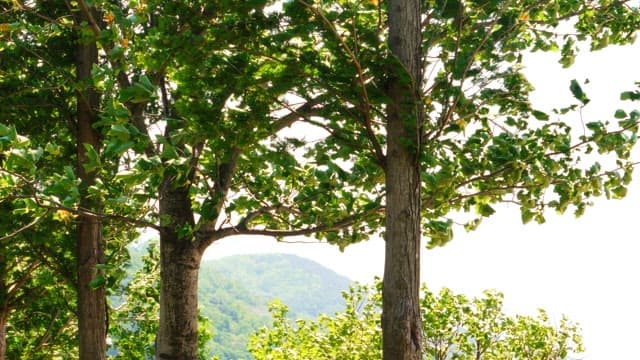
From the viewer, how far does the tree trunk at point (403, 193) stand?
4.15m

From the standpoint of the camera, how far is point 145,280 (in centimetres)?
1249

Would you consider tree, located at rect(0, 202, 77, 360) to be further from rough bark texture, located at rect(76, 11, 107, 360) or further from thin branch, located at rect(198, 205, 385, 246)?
thin branch, located at rect(198, 205, 385, 246)

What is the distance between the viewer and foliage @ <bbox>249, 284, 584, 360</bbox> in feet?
49.7

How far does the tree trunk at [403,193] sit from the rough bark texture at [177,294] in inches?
126

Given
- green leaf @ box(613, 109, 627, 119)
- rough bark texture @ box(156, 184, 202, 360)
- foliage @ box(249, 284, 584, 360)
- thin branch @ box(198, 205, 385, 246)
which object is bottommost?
foliage @ box(249, 284, 584, 360)

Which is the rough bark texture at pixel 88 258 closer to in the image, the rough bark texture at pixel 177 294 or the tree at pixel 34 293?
the tree at pixel 34 293

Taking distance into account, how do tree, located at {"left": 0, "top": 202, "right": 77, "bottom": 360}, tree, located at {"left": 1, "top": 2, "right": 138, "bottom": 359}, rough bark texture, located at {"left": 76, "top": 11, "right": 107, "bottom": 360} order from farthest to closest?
tree, located at {"left": 0, "top": 202, "right": 77, "bottom": 360} < rough bark texture, located at {"left": 76, "top": 11, "right": 107, "bottom": 360} < tree, located at {"left": 1, "top": 2, "right": 138, "bottom": 359}

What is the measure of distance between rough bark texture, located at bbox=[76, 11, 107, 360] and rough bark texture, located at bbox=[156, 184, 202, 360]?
51.1 inches

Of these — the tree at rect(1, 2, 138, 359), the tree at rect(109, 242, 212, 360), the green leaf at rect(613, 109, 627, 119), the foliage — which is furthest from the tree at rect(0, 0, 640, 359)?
the foliage

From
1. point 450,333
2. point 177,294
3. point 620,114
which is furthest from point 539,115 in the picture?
point 450,333

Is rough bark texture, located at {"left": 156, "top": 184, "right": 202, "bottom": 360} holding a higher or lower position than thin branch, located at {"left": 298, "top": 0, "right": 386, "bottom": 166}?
lower

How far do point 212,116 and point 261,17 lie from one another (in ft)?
2.59

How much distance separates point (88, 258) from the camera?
26.3 ft

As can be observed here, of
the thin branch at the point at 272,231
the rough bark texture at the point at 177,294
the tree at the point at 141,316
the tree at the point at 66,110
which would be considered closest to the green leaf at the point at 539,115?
the thin branch at the point at 272,231
